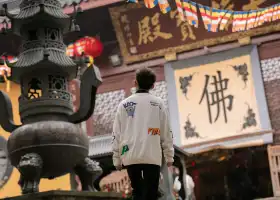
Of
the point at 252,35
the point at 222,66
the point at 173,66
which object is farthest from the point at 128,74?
the point at 252,35

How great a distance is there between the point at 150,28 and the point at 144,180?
27.0 ft

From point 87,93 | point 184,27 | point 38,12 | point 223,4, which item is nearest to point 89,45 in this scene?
point 184,27

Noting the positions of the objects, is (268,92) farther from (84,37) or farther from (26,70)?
(26,70)

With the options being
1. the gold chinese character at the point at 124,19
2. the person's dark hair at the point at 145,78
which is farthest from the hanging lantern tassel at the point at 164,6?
the person's dark hair at the point at 145,78

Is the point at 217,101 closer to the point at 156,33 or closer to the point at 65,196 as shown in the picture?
the point at 156,33

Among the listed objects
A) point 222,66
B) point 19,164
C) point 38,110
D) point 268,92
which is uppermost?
point 222,66

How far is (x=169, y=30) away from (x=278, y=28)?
2.31 metres

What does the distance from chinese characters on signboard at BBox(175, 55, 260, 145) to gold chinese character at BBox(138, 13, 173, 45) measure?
3.39ft

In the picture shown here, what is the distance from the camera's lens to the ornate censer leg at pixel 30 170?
16.1 ft

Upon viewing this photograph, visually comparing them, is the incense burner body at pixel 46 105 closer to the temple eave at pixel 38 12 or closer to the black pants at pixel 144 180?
the temple eave at pixel 38 12

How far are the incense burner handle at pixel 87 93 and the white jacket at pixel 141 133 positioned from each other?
172cm

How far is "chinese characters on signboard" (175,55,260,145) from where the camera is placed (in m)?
10.7

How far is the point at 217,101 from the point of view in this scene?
35.7 feet

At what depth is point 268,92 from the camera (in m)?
10.8
